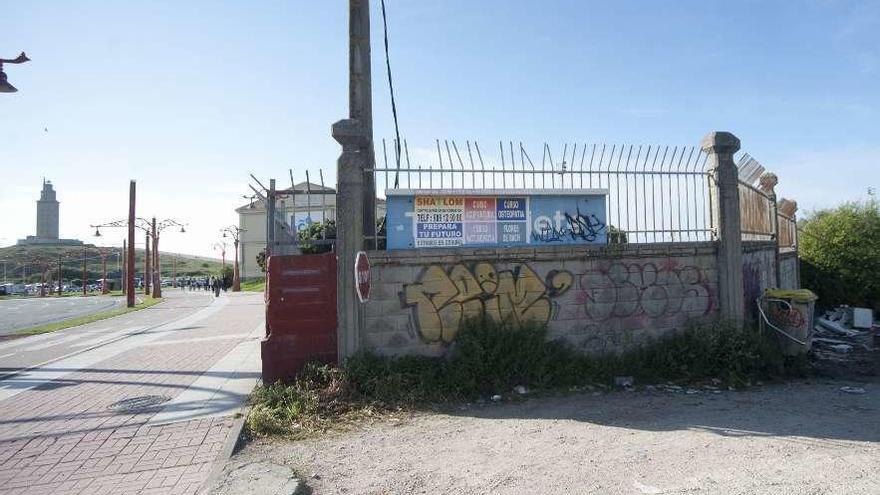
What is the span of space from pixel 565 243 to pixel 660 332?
1827 mm

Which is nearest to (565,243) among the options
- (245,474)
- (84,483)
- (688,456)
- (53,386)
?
(688,456)

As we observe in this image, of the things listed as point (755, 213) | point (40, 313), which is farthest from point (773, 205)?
point (40, 313)

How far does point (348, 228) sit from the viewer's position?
22.1 ft

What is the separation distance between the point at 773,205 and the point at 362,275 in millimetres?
9198

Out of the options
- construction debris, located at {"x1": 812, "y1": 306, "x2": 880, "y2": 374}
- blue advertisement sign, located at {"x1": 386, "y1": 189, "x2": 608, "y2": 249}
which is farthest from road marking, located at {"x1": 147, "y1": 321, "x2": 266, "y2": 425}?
construction debris, located at {"x1": 812, "y1": 306, "x2": 880, "y2": 374}

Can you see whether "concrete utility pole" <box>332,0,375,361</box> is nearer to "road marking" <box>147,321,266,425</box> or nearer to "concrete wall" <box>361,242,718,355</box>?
"concrete wall" <box>361,242,718,355</box>

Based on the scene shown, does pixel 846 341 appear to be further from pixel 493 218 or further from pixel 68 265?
pixel 68 265

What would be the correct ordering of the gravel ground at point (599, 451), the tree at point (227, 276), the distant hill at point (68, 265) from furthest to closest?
the distant hill at point (68, 265) → the tree at point (227, 276) → the gravel ground at point (599, 451)

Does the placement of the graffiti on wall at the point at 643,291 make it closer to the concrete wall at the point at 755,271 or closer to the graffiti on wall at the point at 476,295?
the graffiti on wall at the point at 476,295

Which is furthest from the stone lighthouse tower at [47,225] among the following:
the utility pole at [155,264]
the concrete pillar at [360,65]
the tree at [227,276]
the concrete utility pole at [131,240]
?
the concrete pillar at [360,65]

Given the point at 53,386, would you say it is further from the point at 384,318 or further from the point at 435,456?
the point at 435,456

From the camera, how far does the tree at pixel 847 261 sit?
13734 mm

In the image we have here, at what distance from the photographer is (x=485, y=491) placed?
3885 mm

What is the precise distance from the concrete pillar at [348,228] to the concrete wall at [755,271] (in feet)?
19.3
